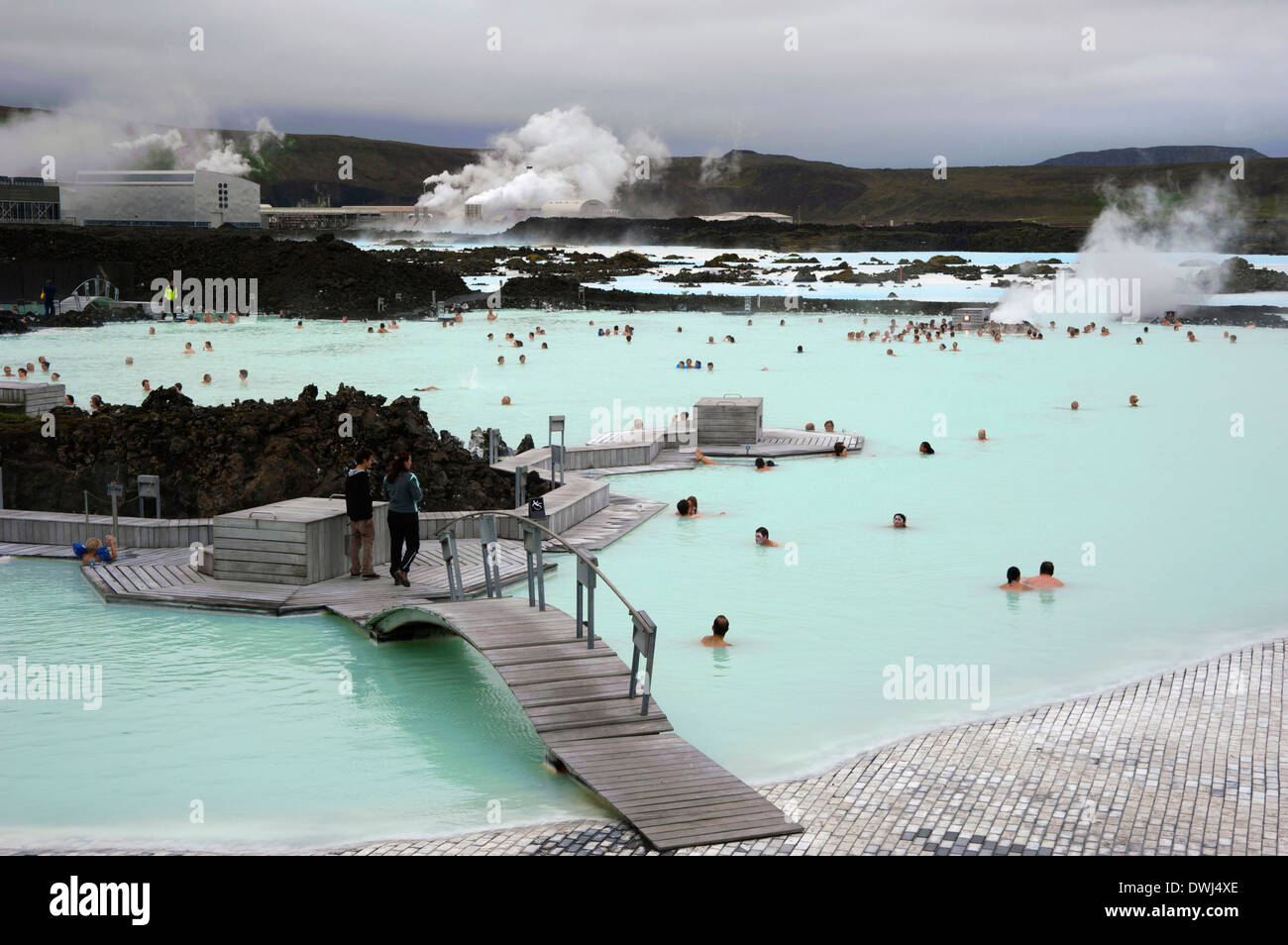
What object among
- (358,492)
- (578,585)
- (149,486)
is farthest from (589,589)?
(149,486)

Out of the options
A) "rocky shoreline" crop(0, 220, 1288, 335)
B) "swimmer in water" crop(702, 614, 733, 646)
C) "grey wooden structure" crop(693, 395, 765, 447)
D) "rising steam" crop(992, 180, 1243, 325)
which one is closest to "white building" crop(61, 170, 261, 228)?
"rocky shoreline" crop(0, 220, 1288, 335)

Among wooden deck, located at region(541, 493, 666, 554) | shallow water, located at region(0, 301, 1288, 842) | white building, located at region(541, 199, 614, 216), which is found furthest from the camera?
white building, located at region(541, 199, 614, 216)

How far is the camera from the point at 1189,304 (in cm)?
6219

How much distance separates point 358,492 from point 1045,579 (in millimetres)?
7538

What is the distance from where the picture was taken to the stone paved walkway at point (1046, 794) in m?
6.86

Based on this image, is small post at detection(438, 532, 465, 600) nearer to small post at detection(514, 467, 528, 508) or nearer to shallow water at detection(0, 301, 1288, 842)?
shallow water at detection(0, 301, 1288, 842)

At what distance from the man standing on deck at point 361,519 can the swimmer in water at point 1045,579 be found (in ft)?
23.4

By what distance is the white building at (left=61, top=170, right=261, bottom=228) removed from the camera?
8500 cm

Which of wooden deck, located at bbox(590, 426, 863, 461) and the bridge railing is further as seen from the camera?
wooden deck, located at bbox(590, 426, 863, 461)

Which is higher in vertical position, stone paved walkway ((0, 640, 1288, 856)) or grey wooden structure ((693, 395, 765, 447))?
grey wooden structure ((693, 395, 765, 447))

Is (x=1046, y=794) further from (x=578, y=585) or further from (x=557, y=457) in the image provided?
(x=557, y=457)

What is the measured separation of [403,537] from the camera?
12227 millimetres

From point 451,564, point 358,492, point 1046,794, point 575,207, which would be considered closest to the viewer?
point 1046,794

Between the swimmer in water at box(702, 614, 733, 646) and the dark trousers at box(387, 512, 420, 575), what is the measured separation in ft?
9.62
